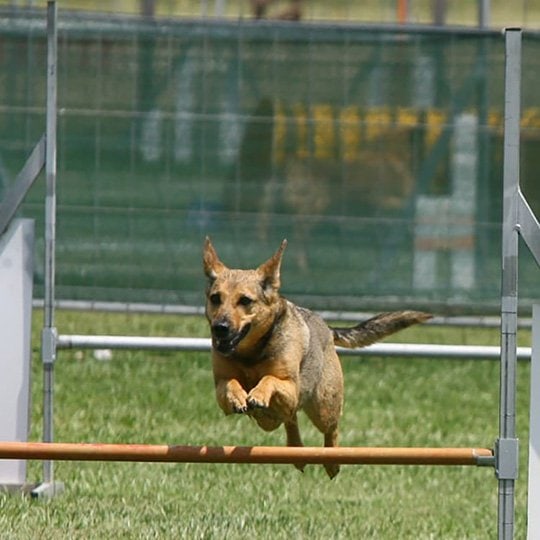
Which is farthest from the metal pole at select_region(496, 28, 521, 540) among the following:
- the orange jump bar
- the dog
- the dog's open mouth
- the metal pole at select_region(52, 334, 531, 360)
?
the metal pole at select_region(52, 334, 531, 360)

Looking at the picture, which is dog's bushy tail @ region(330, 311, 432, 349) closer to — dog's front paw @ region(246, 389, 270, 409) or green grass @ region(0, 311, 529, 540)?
green grass @ region(0, 311, 529, 540)

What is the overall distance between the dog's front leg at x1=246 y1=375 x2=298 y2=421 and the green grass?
79 cm

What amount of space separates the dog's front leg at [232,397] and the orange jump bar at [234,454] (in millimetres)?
170

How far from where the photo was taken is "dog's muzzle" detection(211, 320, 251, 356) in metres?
5.79

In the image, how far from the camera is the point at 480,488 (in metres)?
8.34

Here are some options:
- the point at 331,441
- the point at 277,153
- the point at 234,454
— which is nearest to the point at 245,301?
the point at 234,454

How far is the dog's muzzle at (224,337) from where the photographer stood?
5.79 m

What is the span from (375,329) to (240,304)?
110cm

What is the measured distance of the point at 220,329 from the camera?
579cm

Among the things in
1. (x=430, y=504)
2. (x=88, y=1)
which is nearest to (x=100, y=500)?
(x=430, y=504)

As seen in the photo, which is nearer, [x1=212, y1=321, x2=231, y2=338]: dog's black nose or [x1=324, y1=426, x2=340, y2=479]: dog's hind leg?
[x1=212, y1=321, x2=231, y2=338]: dog's black nose

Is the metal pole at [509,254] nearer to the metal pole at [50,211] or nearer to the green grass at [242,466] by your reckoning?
the green grass at [242,466]

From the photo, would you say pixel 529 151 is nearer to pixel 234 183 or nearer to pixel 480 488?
pixel 234 183

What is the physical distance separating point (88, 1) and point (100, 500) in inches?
457
